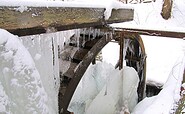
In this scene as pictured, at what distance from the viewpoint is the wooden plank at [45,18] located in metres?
1.57

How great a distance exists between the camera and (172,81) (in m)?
3.70

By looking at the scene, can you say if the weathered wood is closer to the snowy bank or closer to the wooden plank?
the wooden plank

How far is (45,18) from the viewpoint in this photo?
1883 mm

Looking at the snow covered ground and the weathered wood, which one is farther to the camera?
the weathered wood

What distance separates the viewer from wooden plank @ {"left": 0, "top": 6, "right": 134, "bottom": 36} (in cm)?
157

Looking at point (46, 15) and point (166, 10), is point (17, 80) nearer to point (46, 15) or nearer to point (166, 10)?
point (46, 15)

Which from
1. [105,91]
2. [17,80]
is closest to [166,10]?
[105,91]

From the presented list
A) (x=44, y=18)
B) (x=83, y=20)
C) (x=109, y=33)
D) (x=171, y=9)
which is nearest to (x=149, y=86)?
(x=109, y=33)

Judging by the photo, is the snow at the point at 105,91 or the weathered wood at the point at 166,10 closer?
the snow at the point at 105,91

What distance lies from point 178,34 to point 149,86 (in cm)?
296

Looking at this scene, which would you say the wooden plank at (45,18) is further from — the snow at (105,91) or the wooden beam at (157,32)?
the snow at (105,91)

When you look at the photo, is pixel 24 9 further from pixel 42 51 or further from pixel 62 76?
pixel 62 76

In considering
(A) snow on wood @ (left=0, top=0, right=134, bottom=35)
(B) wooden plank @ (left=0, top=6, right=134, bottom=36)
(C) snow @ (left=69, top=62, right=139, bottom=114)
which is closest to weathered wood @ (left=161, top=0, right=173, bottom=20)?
(C) snow @ (left=69, top=62, right=139, bottom=114)

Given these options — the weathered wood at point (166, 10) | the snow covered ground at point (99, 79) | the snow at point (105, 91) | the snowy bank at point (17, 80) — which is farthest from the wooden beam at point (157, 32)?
the weathered wood at point (166, 10)
